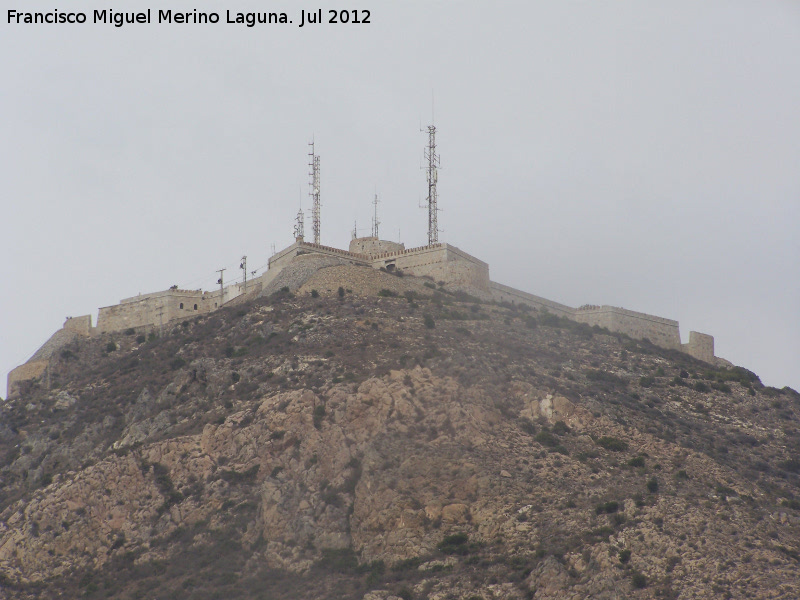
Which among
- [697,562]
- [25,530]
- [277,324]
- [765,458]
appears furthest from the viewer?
[277,324]

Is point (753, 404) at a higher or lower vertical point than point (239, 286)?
lower

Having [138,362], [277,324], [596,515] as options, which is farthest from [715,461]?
[138,362]

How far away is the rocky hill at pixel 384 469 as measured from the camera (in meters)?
42.4

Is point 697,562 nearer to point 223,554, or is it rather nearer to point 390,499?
point 390,499

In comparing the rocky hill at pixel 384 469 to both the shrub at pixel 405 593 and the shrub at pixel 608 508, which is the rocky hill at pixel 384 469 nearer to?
the shrub at pixel 405 593

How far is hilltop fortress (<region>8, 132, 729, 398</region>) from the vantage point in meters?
63.8

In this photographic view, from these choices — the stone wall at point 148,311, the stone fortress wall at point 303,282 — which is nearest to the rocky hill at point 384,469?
the stone fortress wall at point 303,282

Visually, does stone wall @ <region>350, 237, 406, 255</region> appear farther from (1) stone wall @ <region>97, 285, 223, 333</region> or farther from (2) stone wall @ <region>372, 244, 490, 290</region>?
(1) stone wall @ <region>97, 285, 223, 333</region>

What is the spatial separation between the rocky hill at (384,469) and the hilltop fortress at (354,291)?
2442mm

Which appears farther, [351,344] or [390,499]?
[351,344]

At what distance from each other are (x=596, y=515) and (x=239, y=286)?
2965 cm

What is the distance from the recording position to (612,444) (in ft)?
164

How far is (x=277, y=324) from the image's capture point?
5881 cm

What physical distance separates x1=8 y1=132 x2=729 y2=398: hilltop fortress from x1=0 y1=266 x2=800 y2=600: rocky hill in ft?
8.01
